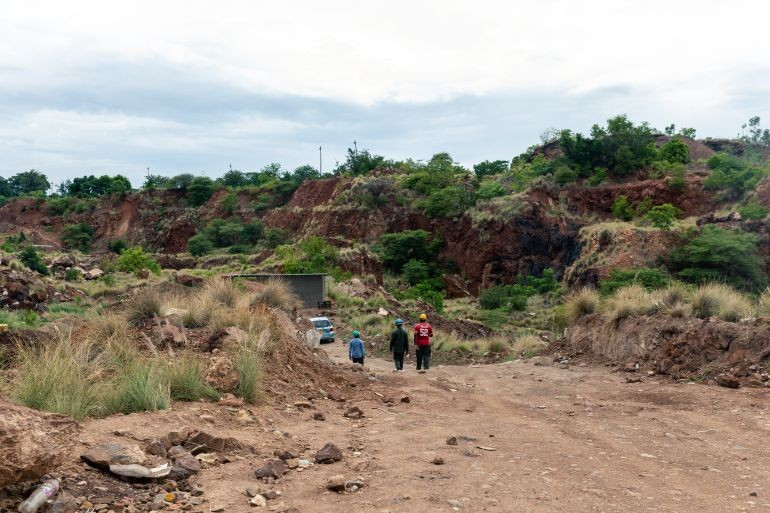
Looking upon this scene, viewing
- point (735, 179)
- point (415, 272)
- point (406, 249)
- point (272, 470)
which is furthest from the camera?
point (406, 249)

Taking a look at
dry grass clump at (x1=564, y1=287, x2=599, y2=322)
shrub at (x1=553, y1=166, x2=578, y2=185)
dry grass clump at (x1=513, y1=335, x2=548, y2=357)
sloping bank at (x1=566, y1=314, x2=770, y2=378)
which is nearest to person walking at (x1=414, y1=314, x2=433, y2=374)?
sloping bank at (x1=566, y1=314, x2=770, y2=378)

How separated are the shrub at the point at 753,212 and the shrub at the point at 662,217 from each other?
4167mm

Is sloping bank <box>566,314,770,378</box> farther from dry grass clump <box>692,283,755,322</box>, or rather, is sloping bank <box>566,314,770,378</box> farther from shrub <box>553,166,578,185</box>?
shrub <box>553,166,578,185</box>

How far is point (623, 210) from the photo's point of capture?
1986 inches

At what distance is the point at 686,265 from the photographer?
4072 cm

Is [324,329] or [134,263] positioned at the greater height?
[134,263]

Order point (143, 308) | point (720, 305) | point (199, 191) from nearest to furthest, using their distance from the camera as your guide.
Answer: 1. point (143, 308)
2. point (720, 305)
3. point (199, 191)

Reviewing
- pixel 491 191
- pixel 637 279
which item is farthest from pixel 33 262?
pixel 637 279

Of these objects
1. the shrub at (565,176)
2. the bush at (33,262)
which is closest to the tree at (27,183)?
the bush at (33,262)

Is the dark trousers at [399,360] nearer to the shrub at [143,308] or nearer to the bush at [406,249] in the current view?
the shrub at [143,308]

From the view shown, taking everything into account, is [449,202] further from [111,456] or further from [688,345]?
[111,456]

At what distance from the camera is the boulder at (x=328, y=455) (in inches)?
240

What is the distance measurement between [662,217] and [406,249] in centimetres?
2124

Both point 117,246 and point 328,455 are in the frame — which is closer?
point 328,455
